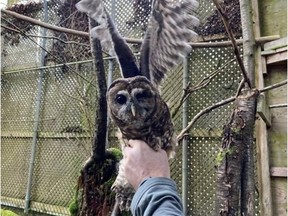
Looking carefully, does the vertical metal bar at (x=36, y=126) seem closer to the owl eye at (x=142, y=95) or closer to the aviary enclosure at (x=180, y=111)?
the aviary enclosure at (x=180, y=111)

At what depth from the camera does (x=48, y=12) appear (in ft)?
9.80

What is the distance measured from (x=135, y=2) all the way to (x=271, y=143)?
152 cm

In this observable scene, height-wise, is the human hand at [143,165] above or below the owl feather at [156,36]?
below

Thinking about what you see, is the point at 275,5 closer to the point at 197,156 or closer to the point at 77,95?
the point at 197,156

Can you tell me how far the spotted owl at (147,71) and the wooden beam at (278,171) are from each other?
854 millimetres

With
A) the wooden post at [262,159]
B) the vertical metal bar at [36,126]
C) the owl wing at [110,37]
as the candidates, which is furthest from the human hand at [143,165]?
the vertical metal bar at [36,126]

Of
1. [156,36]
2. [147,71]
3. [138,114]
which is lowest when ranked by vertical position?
[138,114]

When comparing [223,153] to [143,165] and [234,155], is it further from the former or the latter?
[143,165]

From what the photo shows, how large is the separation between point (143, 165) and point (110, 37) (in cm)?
39

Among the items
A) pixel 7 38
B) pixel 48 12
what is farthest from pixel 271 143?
pixel 7 38

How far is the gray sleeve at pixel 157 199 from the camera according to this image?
467 mm

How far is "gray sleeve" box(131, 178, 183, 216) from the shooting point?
0.47 m

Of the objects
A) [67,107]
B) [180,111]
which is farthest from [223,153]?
[67,107]

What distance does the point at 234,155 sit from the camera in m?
0.86
